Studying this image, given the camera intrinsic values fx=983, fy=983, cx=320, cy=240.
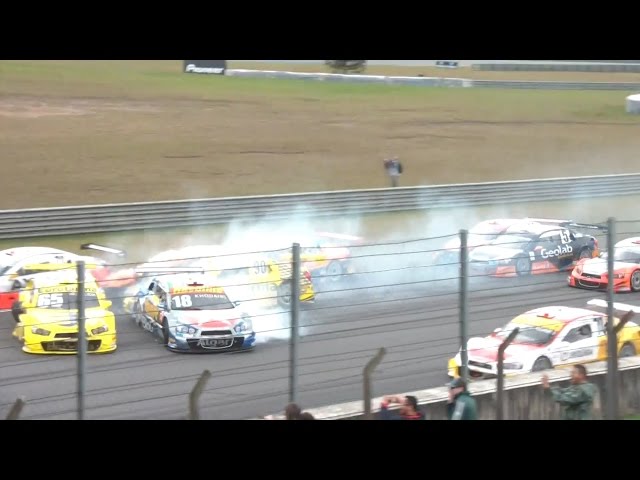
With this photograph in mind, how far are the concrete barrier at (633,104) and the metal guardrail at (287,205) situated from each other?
13238 millimetres

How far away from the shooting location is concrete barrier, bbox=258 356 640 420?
280 inches

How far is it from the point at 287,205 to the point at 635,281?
24.8 feet

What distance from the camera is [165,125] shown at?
3005 centimetres

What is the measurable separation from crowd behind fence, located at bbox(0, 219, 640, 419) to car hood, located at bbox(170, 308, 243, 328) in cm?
48

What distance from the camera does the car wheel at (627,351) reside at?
12.0 meters

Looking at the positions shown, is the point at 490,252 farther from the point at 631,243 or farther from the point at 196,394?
the point at 196,394

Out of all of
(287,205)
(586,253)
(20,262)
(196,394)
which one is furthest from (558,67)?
(196,394)

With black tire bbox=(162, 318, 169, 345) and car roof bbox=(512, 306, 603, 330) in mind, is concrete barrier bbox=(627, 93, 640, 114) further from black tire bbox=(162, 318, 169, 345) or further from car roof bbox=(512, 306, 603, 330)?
black tire bbox=(162, 318, 169, 345)

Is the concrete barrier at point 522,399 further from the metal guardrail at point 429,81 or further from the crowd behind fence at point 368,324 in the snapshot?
the metal guardrail at point 429,81

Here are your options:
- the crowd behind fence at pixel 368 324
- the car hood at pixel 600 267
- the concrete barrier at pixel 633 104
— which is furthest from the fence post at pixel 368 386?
the concrete barrier at pixel 633 104

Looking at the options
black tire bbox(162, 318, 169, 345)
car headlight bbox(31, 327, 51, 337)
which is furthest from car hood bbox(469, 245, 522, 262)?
car headlight bbox(31, 327, 51, 337)

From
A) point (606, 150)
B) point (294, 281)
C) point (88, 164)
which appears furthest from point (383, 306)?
point (606, 150)

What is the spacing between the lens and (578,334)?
12.1 metres
